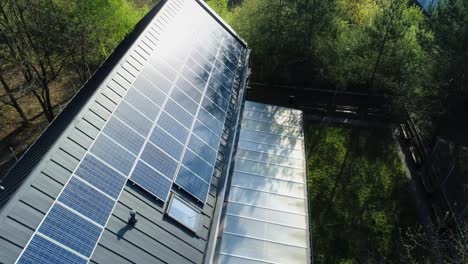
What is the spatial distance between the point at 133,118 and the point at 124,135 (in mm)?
1153

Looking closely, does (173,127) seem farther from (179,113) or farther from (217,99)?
(217,99)

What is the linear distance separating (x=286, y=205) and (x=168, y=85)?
331 inches

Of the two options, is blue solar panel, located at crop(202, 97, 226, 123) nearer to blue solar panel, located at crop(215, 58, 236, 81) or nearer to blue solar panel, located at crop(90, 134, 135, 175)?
blue solar panel, located at crop(215, 58, 236, 81)

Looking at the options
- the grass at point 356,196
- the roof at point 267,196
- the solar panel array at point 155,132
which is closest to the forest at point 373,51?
the grass at point 356,196

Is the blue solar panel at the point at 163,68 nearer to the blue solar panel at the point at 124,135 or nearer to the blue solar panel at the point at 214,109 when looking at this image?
the blue solar panel at the point at 214,109

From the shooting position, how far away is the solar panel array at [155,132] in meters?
12.3

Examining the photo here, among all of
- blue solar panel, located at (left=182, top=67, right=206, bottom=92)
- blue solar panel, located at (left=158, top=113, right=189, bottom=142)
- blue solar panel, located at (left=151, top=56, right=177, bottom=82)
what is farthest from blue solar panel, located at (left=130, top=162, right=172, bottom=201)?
blue solar panel, located at (left=182, top=67, right=206, bottom=92)

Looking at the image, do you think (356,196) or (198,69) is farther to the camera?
(356,196)

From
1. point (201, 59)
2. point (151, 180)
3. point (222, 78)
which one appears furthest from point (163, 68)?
point (151, 180)

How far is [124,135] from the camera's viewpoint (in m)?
16.0

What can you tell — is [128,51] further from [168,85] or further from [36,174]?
[36,174]

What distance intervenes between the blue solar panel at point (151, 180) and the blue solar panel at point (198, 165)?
59.5 inches

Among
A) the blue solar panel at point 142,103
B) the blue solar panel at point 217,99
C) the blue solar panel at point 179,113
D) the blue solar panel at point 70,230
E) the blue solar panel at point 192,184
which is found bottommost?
the blue solar panel at point 70,230

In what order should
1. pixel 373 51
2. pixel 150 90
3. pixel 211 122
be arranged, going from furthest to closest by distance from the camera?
1. pixel 373 51
2. pixel 211 122
3. pixel 150 90
